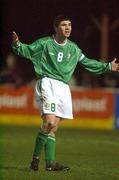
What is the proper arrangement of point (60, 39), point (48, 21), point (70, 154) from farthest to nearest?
1. point (48, 21)
2. point (70, 154)
3. point (60, 39)

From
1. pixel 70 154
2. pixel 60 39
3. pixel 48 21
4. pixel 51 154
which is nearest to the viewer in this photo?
pixel 51 154

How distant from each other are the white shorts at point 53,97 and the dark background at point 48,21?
17024 millimetres

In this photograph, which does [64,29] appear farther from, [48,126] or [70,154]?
[70,154]

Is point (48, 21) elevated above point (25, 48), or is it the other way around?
point (48, 21)

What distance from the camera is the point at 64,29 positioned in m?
11.9

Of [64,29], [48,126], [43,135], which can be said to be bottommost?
[43,135]

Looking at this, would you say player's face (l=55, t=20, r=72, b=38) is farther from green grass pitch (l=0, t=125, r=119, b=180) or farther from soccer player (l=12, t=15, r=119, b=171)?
green grass pitch (l=0, t=125, r=119, b=180)

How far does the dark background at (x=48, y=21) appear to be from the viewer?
29281 mm

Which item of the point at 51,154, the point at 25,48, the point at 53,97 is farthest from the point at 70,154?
the point at 25,48

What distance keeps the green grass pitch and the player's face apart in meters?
1.80

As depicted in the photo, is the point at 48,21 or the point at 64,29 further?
the point at 48,21

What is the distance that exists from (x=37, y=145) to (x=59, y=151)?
392 cm

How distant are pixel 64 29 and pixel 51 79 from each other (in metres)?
0.68

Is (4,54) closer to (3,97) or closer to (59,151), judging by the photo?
(3,97)
